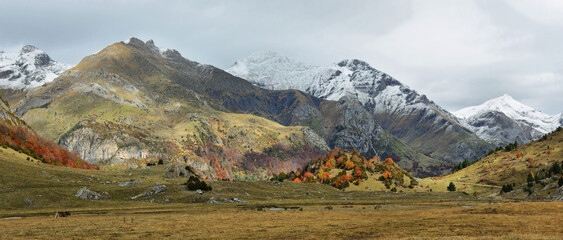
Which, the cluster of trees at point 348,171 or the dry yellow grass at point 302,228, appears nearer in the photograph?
the dry yellow grass at point 302,228

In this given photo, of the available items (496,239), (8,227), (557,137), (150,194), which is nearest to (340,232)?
(496,239)

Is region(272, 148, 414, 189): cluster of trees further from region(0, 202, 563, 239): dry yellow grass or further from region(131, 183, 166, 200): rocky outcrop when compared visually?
region(0, 202, 563, 239): dry yellow grass

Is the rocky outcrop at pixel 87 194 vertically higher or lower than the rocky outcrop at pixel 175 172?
lower

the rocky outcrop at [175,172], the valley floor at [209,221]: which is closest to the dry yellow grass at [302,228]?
the valley floor at [209,221]

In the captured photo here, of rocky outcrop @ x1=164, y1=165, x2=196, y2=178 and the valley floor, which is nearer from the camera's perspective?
the valley floor

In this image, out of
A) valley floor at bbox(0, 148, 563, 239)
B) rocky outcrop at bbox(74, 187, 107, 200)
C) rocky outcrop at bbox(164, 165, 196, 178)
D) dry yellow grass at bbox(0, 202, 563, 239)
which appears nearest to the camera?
Answer: dry yellow grass at bbox(0, 202, 563, 239)

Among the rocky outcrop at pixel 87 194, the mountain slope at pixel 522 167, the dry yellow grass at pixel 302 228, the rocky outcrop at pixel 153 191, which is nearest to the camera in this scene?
the dry yellow grass at pixel 302 228

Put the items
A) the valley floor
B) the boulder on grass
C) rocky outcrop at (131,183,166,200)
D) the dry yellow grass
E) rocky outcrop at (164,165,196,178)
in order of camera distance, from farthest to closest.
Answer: rocky outcrop at (164,165,196,178) → the boulder on grass → rocky outcrop at (131,183,166,200) → the valley floor → the dry yellow grass

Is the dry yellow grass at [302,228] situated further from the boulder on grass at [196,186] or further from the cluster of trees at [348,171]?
the cluster of trees at [348,171]

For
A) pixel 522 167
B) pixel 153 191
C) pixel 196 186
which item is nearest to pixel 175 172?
pixel 196 186

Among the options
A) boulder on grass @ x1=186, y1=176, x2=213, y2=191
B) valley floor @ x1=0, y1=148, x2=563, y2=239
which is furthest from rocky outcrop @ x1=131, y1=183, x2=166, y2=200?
boulder on grass @ x1=186, y1=176, x2=213, y2=191

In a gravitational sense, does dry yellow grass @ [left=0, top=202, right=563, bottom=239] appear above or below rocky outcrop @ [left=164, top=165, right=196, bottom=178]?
below

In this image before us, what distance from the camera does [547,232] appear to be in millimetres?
37438

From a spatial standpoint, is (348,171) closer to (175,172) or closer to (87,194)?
(175,172)
